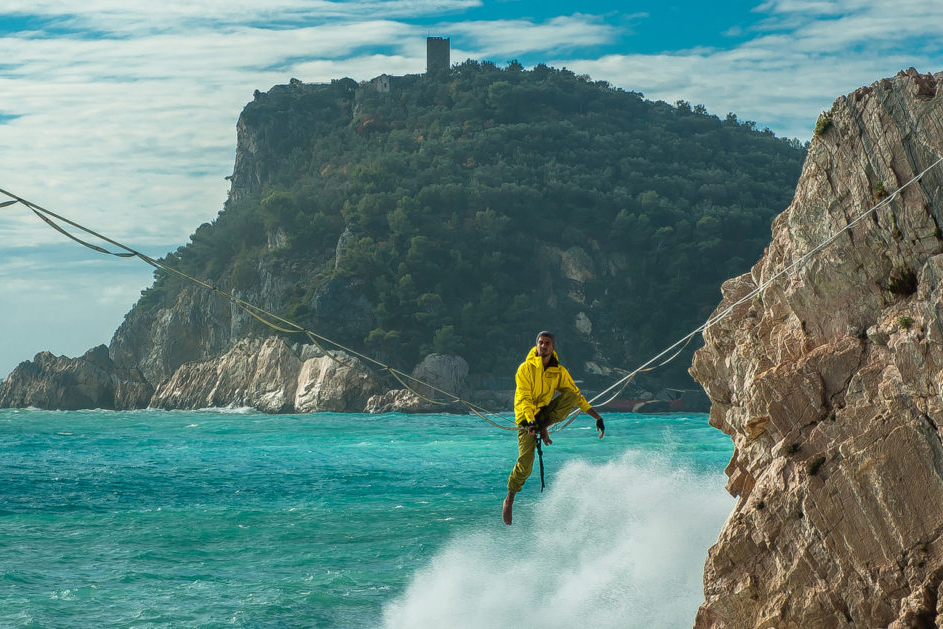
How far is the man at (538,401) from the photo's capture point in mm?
9750

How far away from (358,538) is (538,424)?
47.2 ft

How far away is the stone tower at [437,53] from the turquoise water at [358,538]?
86759 mm

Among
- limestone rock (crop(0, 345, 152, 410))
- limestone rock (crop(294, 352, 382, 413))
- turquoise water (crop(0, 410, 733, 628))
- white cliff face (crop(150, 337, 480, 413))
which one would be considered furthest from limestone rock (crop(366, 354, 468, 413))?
limestone rock (crop(0, 345, 152, 410))

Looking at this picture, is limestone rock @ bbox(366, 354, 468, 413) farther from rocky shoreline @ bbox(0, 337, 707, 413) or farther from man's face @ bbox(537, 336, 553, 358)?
man's face @ bbox(537, 336, 553, 358)

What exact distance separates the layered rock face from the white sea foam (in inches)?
251

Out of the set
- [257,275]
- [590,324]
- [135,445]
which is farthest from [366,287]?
[135,445]

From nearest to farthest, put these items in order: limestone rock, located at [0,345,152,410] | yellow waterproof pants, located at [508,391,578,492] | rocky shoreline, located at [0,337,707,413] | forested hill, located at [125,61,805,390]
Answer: yellow waterproof pants, located at [508,391,578,492] → rocky shoreline, located at [0,337,707,413] → forested hill, located at [125,61,805,390] → limestone rock, located at [0,345,152,410]

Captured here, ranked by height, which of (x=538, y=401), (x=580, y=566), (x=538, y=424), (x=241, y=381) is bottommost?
(x=241, y=381)

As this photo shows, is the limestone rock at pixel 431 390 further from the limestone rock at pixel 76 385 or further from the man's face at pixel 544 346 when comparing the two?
the man's face at pixel 544 346

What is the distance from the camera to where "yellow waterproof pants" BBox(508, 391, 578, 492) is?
389 inches

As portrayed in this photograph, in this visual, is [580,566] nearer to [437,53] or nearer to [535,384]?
[535,384]

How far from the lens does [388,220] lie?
89438mm

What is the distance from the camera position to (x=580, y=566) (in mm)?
18359

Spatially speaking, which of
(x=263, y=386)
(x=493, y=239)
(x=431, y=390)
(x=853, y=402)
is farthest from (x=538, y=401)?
(x=493, y=239)
